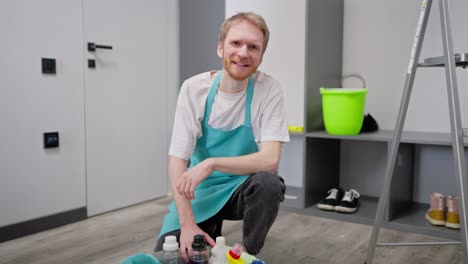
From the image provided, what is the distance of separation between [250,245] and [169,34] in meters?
1.93

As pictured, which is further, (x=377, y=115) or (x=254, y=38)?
(x=377, y=115)

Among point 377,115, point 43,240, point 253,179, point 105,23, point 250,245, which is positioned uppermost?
point 105,23

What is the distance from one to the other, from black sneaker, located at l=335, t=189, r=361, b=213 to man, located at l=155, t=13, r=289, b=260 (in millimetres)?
1067

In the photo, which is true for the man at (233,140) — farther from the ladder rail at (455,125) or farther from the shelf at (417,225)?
the shelf at (417,225)

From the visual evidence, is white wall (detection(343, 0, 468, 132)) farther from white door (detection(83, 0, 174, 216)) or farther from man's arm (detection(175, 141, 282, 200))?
man's arm (detection(175, 141, 282, 200))

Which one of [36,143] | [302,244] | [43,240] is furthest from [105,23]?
[302,244]

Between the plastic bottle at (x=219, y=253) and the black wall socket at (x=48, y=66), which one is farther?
the black wall socket at (x=48, y=66)

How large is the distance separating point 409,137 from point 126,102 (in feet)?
5.50

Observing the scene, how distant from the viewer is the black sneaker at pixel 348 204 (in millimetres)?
2439

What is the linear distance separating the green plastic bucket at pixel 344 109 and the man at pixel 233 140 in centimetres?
94

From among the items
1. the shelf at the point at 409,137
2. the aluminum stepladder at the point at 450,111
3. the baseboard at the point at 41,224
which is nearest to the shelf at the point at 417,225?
the shelf at the point at 409,137

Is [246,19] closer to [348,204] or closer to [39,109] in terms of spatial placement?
[39,109]

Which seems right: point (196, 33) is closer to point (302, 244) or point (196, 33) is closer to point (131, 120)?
point (131, 120)

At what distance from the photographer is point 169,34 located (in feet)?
9.78
